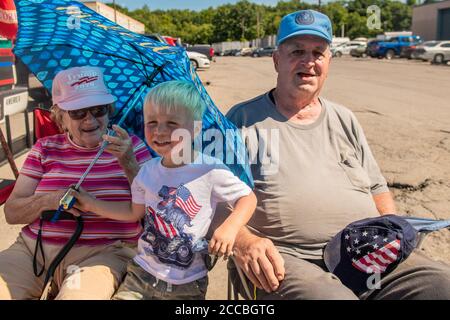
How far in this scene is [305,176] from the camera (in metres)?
2.30

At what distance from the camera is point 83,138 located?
226 centimetres

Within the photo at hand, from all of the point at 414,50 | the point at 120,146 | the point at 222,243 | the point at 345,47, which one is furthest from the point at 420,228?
the point at 345,47

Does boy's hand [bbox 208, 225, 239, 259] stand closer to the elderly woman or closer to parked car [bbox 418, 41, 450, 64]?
the elderly woman

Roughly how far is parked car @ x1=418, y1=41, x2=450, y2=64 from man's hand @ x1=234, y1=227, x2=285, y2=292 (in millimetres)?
31437

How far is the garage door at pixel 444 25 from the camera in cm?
4928

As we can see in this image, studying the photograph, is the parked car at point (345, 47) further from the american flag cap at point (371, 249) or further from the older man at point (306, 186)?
the american flag cap at point (371, 249)

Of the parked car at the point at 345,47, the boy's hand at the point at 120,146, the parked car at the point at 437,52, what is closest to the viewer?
the boy's hand at the point at 120,146

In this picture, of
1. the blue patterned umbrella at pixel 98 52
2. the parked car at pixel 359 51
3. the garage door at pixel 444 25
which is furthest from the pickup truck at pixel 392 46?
the blue patterned umbrella at pixel 98 52

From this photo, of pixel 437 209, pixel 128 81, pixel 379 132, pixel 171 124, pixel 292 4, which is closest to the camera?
pixel 171 124

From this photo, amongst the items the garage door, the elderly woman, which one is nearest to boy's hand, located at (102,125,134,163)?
the elderly woman
